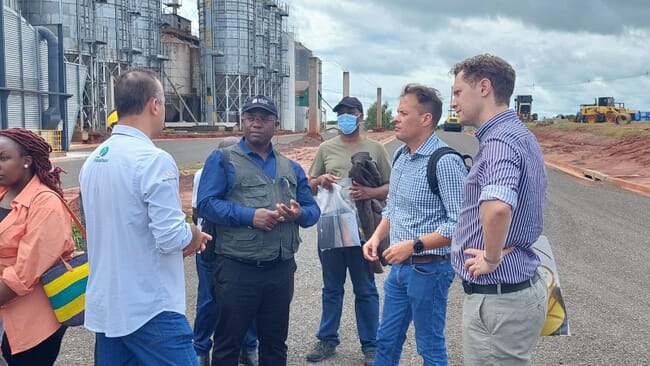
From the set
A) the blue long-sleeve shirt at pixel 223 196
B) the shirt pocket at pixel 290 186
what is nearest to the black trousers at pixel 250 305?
the blue long-sleeve shirt at pixel 223 196

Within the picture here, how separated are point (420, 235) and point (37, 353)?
2.21m

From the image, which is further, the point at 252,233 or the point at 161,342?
the point at 252,233

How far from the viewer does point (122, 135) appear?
2656mm

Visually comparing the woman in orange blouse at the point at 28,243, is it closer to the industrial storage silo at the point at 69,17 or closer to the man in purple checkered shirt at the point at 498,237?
the man in purple checkered shirt at the point at 498,237

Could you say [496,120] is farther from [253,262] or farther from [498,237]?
[253,262]

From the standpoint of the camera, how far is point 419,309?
3443 millimetres

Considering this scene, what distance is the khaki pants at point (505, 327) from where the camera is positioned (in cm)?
258

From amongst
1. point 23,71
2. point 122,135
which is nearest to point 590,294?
point 122,135

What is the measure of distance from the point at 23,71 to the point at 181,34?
34835 mm

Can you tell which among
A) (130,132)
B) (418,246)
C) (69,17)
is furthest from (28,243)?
(69,17)

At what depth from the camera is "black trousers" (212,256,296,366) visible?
12.0ft

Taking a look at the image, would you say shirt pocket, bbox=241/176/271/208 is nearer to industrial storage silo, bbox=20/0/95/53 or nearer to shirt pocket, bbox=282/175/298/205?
shirt pocket, bbox=282/175/298/205

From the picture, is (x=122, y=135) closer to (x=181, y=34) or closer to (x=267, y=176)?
(x=267, y=176)

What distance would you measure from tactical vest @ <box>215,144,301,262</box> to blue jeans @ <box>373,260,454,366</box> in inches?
29.2
